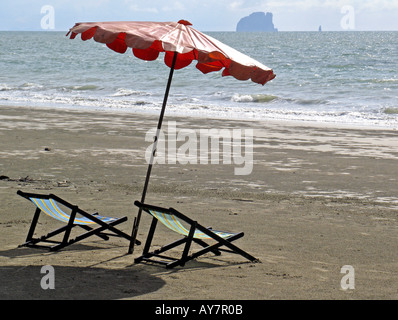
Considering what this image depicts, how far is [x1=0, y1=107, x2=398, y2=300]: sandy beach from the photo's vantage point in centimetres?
471

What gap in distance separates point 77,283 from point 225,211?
115 inches

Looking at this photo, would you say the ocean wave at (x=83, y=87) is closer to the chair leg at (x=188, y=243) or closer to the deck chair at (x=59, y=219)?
the deck chair at (x=59, y=219)

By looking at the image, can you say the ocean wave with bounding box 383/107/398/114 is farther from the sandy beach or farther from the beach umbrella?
the beach umbrella

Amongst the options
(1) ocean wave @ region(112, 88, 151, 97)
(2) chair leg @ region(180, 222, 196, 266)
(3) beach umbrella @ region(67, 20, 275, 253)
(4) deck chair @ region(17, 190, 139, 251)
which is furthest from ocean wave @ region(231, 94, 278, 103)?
(2) chair leg @ region(180, 222, 196, 266)

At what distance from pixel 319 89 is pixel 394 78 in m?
7.97

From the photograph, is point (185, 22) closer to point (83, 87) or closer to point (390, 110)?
point (390, 110)

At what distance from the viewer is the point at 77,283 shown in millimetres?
4641

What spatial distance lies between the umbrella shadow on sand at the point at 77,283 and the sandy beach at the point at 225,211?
1cm

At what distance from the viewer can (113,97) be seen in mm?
29234

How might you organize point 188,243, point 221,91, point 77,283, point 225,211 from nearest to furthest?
point 77,283, point 188,243, point 225,211, point 221,91

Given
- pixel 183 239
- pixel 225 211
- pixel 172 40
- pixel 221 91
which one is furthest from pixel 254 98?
pixel 172 40

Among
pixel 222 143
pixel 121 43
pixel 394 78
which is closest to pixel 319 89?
pixel 394 78

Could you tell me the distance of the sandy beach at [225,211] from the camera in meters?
4.71
